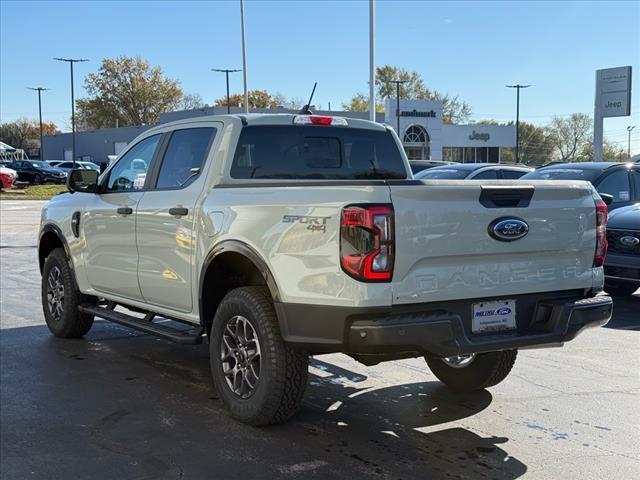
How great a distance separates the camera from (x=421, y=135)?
64375 mm

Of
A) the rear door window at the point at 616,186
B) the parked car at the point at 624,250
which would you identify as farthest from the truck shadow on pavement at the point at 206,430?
the rear door window at the point at 616,186

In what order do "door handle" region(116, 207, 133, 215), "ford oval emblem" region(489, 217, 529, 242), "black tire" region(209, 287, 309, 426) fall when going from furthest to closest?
"door handle" region(116, 207, 133, 215) < "black tire" region(209, 287, 309, 426) < "ford oval emblem" region(489, 217, 529, 242)

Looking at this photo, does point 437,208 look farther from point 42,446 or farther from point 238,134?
point 42,446

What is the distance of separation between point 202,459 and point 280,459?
44 cm

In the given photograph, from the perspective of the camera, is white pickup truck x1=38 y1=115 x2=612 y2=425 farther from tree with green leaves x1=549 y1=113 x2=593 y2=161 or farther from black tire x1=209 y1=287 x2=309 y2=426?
tree with green leaves x1=549 y1=113 x2=593 y2=161

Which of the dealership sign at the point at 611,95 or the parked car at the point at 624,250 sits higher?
the dealership sign at the point at 611,95

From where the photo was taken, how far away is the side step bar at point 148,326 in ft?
16.4

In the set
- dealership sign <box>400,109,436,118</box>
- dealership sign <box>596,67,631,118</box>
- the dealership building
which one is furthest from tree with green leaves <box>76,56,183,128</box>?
dealership sign <box>596,67,631,118</box>

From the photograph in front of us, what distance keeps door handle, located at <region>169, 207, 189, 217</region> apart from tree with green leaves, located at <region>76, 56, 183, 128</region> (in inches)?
3749

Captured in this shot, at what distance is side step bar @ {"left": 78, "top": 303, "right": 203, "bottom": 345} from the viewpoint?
16.4 feet

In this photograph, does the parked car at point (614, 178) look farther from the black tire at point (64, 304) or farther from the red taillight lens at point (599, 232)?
the black tire at point (64, 304)

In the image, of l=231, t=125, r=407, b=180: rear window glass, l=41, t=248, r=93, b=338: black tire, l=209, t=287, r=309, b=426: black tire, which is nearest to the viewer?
l=209, t=287, r=309, b=426: black tire

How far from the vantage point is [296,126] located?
5.37 metres

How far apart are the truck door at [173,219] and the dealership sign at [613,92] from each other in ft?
80.9
